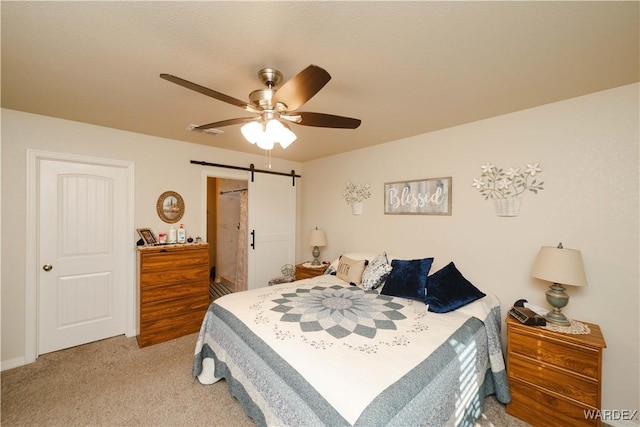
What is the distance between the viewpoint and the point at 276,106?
1.49 meters

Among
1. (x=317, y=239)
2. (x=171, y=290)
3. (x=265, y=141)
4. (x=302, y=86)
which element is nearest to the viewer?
(x=302, y=86)

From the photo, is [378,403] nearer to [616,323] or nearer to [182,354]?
[616,323]

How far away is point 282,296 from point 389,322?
1007mm

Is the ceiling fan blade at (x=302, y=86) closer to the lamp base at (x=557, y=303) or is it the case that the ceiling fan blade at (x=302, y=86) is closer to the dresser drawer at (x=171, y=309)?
Result: the lamp base at (x=557, y=303)

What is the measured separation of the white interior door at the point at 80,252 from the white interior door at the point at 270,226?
1592 millimetres

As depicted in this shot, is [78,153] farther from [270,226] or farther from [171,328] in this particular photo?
[270,226]

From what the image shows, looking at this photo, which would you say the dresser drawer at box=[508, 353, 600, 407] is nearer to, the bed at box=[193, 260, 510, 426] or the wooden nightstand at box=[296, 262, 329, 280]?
the bed at box=[193, 260, 510, 426]

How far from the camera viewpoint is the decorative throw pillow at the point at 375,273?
271cm

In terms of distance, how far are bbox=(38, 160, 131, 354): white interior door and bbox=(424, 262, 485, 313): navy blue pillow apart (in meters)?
3.36

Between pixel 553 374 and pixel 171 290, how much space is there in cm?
353

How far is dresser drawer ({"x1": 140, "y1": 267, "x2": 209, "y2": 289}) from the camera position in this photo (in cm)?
273

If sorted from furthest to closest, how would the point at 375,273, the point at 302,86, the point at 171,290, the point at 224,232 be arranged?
the point at 224,232, the point at 171,290, the point at 375,273, the point at 302,86

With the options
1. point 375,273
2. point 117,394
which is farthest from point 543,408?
point 117,394

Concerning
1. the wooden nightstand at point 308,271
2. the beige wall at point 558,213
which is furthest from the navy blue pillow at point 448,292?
the wooden nightstand at point 308,271
